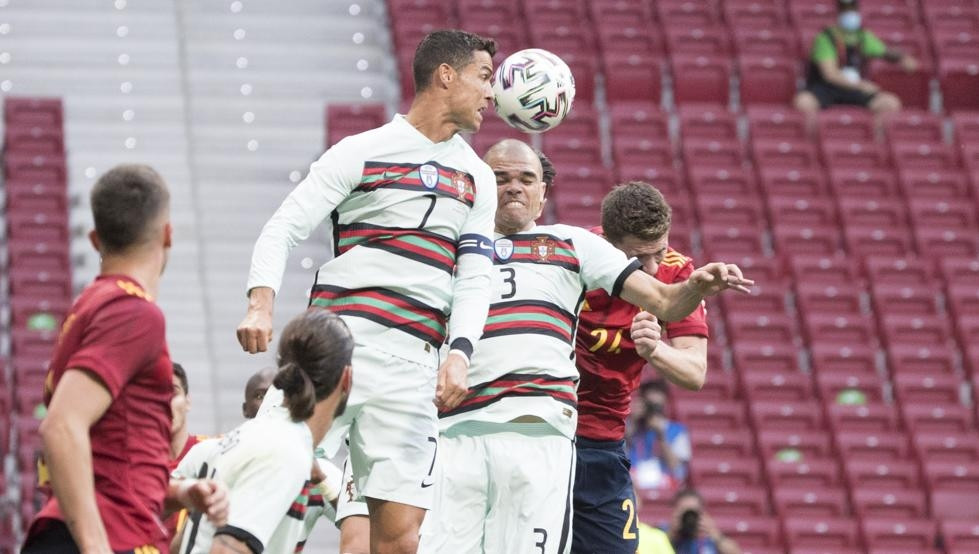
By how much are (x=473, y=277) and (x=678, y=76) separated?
35.3 ft

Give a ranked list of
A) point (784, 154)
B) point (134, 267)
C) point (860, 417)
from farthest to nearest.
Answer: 1. point (784, 154)
2. point (860, 417)
3. point (134, 267)

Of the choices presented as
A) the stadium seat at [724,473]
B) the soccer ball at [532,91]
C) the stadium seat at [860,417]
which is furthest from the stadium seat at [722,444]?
the soccer ball at [532,91]

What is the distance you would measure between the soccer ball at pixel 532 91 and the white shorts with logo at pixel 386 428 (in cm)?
134

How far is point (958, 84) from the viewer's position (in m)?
16.6

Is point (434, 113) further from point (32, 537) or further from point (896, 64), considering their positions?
point (896, 64)

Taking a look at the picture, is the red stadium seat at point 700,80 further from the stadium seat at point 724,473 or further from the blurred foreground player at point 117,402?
the blurred foreground player at point 117,402

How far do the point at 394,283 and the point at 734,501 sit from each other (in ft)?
23.1

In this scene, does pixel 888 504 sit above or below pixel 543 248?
below

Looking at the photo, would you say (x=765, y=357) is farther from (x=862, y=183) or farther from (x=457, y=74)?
(x=457, y=74)

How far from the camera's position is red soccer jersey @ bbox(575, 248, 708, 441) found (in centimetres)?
637

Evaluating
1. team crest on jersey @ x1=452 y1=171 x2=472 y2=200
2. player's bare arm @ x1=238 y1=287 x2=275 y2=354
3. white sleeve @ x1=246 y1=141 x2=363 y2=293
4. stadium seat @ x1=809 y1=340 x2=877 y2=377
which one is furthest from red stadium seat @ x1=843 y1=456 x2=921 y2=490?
player's bare arm @ x1=238 y1=287 x2=275 y2=354

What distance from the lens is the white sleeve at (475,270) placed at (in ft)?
17.9

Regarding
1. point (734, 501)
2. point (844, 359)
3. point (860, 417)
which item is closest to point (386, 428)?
point (734, 501)

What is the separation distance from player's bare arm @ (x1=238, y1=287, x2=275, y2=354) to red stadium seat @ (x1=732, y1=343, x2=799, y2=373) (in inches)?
331
